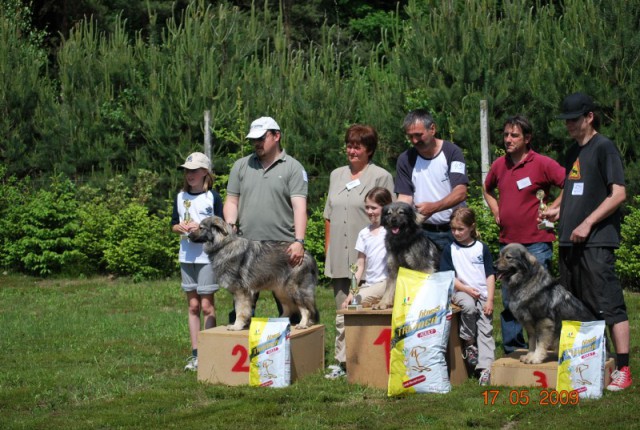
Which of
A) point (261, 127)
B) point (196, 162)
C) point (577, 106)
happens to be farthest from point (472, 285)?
point (196, 162)

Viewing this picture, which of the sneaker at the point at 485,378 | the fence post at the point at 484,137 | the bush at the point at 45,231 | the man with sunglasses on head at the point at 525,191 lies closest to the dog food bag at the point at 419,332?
the sneaker at the point at 485,378

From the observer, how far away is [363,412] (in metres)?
5.75

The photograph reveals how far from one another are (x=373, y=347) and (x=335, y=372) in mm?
546

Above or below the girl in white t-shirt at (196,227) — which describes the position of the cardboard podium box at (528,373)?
below

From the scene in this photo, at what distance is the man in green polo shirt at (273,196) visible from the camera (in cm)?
700

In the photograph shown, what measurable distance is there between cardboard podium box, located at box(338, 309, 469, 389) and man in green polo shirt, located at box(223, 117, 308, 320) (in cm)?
81

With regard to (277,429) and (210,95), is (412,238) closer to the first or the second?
(277,429)

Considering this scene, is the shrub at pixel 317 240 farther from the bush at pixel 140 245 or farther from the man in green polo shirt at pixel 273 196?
the man in green polo shirt at pixel 273 196

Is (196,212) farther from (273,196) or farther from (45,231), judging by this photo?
(45,231)

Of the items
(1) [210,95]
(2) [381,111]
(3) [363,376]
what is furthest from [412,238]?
(1) [210,95]

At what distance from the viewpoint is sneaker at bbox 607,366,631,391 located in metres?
6.07

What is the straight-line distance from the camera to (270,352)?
6516mm

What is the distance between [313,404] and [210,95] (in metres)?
9.56
